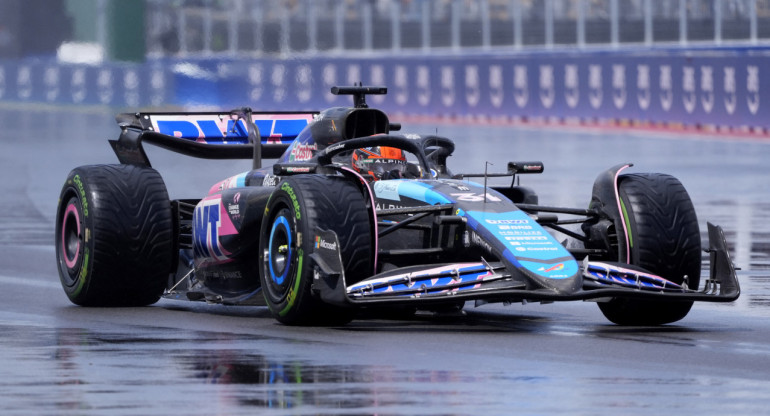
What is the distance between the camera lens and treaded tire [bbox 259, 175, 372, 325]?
10.8 meters

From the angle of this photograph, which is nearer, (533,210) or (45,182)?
(533,210)

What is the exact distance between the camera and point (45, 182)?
86.9 ft

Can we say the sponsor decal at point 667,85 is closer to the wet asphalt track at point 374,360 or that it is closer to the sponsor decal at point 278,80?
the sponsor decal at point 278,80

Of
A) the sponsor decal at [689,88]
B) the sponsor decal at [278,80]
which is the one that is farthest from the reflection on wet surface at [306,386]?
the sponsor decal at [278,80]

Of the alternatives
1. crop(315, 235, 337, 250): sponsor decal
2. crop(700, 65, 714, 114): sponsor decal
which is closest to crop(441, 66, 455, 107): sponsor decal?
crop(700, 65, 714, 114): sponsor decal

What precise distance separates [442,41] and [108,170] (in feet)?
116

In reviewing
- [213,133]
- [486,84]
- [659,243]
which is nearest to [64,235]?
[213,133]

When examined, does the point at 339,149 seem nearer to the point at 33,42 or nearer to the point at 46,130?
the point at 46,130

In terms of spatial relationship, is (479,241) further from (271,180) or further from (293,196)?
(271,180)

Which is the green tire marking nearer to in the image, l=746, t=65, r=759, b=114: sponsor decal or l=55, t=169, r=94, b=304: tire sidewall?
l=55, t=169, r=94, b=304: tire sidewall

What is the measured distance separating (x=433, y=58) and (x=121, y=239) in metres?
30.6

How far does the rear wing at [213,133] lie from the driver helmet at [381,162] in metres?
1.28

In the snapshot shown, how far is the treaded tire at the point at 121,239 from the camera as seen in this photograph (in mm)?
12422

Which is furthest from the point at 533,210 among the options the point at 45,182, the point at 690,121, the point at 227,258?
the point at 690,121
